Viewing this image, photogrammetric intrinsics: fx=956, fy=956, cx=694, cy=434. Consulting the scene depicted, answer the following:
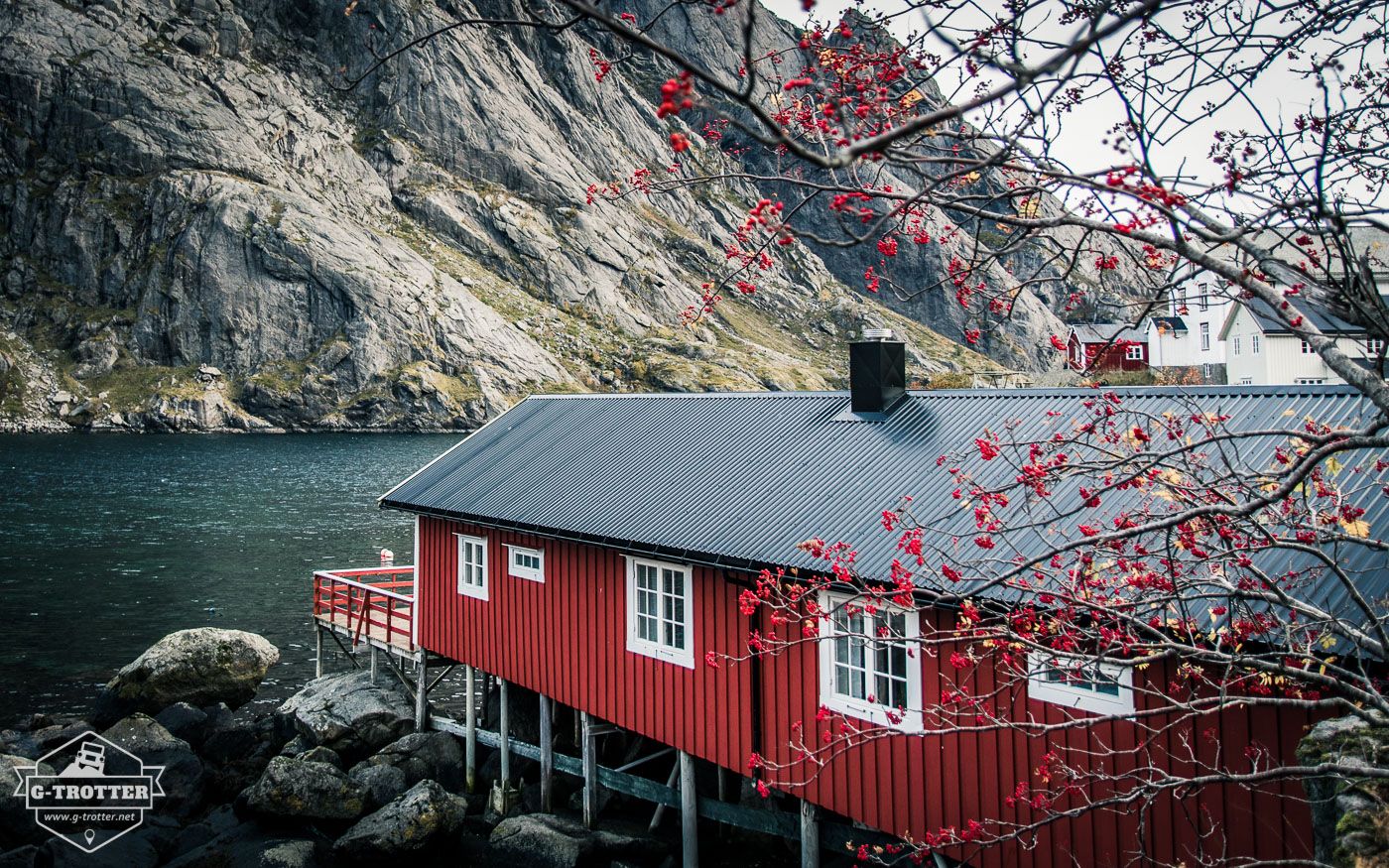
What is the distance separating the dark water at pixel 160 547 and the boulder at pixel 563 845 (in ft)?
44.6

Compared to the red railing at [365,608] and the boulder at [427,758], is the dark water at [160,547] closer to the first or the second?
the red railing at [365,608]

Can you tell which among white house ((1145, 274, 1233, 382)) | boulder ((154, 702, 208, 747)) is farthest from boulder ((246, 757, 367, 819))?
white house ((1145, 274, 1233, 382))

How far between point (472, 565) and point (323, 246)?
114 meters

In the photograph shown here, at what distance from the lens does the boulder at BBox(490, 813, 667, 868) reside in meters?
16.3

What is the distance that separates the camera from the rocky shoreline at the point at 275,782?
17141mm

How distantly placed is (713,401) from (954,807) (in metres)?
9.46

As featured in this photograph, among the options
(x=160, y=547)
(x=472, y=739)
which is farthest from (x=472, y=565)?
(x=160, y=547)

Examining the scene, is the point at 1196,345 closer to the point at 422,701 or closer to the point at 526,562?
the point at 422,701

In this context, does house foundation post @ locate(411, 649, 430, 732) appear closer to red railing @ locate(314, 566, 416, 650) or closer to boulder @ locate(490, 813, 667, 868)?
red railing @ locate(314, 566, 416, 650)

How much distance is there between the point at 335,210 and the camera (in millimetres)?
133750

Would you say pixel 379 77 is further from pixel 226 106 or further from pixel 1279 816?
pixel 1279 816

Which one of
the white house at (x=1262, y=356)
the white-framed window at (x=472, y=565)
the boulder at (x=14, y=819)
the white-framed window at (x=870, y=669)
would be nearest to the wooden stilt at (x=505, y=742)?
the white-framed window at (x=472, y=565)

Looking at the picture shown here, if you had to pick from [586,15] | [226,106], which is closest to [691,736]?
[586,15]

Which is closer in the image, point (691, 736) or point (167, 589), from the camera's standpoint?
point (691, 736)
